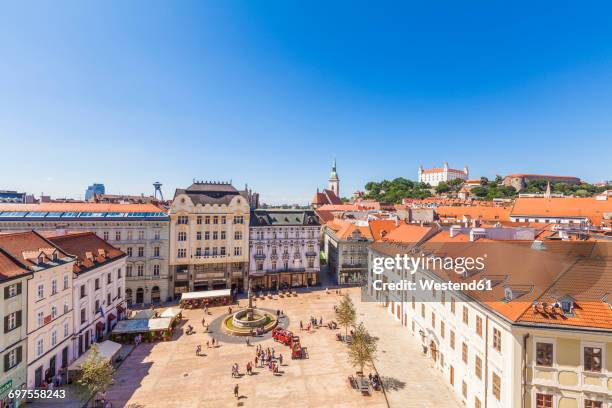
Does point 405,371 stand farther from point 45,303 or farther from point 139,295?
point 139,295

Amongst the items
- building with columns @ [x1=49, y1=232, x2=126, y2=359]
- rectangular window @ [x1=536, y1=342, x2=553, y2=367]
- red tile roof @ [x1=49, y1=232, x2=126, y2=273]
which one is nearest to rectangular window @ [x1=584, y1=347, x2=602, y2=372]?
rectangular window @ [x1=536, y1=342, x2=553, y2=367]

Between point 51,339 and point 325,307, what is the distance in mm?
36080

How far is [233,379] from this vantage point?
30969 mm

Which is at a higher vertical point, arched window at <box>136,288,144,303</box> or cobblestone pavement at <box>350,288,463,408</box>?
arched window at <box>136,288,144,303</box>

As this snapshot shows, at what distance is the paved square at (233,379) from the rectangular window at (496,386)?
6.33 meters

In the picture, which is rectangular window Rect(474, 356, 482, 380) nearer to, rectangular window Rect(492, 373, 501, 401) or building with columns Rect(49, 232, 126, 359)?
rectangular window Rect(492, 373, 501, 401)

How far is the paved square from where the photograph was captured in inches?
1078

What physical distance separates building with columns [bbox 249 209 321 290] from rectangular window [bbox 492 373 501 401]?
42.9 metres

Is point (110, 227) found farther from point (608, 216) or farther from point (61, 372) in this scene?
point (608, 216)

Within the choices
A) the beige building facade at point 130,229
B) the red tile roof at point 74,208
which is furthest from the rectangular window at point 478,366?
the red tile roof at point 74,208

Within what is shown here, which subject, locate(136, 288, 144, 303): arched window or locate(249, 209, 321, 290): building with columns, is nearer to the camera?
locate(136, 288, 144, 303): arched window

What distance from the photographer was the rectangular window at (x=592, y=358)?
64.1 ft

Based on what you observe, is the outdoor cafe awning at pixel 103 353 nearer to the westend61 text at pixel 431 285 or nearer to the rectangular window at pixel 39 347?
the rectangular window at pixel 39 347

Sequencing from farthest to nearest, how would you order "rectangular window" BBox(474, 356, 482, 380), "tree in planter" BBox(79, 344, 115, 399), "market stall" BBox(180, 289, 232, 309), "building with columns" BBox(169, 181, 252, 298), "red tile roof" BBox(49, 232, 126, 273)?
"building with columns" BBox(169, 181, 252, 298)
"market stall" BBox(180, 289, 232, 309)
"red tile roof" BBox(49, 232, 126, 273)
"tree in planter" BBox(79, 344, 115, 399)
"rectangular window" BBox(474, 356, 482, 380)
